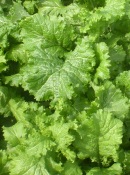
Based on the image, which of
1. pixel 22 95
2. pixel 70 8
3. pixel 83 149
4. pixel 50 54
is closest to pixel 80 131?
pixel 83 149

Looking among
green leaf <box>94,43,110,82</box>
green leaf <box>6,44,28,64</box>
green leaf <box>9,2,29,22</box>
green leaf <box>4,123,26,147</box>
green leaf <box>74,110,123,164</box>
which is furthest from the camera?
green leaf <box>9,2,29,22</box>

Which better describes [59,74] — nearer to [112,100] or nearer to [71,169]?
[112,100]

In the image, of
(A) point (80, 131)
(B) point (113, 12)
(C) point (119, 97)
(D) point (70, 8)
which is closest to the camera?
(A) point (80, 131)

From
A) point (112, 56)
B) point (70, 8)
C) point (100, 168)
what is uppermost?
point (70, 8)

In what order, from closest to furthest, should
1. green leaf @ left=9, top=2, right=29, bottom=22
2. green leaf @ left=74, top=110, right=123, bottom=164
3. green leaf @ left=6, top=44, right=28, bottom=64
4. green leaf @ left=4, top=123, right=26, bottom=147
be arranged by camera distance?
green leaf @ left=74, top=110, right=123, bottom=164, green leaf @ left=4, top=123, right=26, bottom=147, green leaf @ left=6, top=44, right=28, bottom=64, green leaf @ left=9, top=2, right=29, bottom=22

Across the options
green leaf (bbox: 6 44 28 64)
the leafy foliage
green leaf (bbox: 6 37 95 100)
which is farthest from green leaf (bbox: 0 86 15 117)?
green leaf (bbox: 6 37 95 100)

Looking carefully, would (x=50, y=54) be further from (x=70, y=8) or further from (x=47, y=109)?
(x=70, y=8)

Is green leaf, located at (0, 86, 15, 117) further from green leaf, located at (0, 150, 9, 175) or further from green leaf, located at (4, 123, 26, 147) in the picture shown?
green leaf, located at (0, 150, 9, 175)

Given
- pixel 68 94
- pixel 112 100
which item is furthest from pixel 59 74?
pixel 112 100
